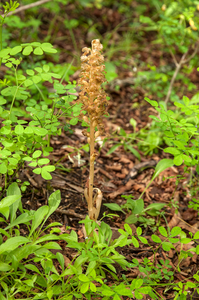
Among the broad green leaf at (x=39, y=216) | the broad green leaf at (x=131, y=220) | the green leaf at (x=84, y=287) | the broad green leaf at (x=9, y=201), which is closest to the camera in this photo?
the green leaf at (x=84, y=287)

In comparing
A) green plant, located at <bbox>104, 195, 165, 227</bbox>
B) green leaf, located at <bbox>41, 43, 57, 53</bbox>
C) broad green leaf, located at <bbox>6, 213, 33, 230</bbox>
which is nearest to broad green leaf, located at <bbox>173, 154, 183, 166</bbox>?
green plant, located at <bbox>104, 195, 165, 227</bbox>

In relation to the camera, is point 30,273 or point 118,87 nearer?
point 30,273

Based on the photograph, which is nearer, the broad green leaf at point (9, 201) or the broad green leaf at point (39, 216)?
the broad green leaf at point (9, 201)

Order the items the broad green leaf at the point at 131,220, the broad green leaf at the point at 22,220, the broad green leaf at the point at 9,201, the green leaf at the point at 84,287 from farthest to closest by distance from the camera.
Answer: the broad green leaf at the point at 131,220 → the broad green leaf at the point at 22,220 → the broad green leaf at the point at 9,201 → the green leaf at the point at 84,287

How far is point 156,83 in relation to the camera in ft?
14.9

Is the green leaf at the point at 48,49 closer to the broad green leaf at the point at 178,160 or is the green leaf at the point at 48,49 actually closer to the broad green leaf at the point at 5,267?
the broad green leaf at the point at 178,160

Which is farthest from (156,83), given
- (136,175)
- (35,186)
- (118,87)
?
(35,186)

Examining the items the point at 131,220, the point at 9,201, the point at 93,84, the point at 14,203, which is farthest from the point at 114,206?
the point at 93,84

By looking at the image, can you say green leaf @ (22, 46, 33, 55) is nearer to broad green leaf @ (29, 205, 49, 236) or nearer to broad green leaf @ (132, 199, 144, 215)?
broad green leaf @ (29, 205, 49, 236)

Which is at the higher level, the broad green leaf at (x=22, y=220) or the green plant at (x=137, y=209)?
the broad green leaf at (x=22, y=220)

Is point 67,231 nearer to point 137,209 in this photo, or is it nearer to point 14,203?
point 14,203

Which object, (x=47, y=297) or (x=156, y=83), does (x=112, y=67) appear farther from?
(x=47, y=297)

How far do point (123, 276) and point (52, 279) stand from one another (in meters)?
0.53

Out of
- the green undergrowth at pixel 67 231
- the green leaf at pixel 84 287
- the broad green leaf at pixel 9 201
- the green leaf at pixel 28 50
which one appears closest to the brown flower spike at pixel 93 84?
the green undergrowth at pixel 67 231
